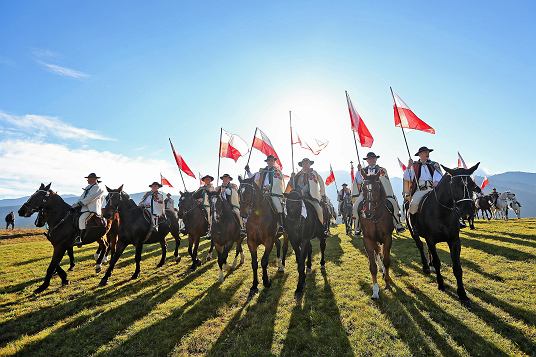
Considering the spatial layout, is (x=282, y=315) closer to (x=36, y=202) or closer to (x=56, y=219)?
(x=56, y=219)

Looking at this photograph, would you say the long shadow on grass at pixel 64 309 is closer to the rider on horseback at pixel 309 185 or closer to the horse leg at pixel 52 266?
the horse leg at pixel 52 266

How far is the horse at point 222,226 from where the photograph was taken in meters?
11.0

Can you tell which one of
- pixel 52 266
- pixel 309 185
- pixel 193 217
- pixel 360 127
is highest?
pixel 360 127

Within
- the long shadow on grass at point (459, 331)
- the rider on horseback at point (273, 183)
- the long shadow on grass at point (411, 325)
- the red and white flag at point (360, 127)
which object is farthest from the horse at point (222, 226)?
the long shadow on grass at point (459, 331)

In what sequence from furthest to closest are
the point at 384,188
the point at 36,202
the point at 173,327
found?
the point at 36,202 → the point at 384,188 → the point at 173,327

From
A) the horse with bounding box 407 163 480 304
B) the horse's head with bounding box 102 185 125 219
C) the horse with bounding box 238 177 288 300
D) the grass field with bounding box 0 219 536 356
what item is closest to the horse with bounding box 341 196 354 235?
the grass field with bounding box 0 219 536 356

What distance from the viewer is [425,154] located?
1100 cm

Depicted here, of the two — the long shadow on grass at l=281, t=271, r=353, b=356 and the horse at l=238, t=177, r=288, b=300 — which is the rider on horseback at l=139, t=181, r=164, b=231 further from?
the long shadow on grass at l=281, t=271, r=353, b=356

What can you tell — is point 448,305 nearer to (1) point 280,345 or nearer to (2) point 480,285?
(2) point 480,285

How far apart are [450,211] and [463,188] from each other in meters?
0.81

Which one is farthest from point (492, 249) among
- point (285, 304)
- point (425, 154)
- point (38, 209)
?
point (38, 209)

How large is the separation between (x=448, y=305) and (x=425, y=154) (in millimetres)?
5737

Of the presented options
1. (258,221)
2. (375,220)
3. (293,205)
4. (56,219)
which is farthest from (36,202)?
(375,220)

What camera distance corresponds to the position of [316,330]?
21.0 feet
